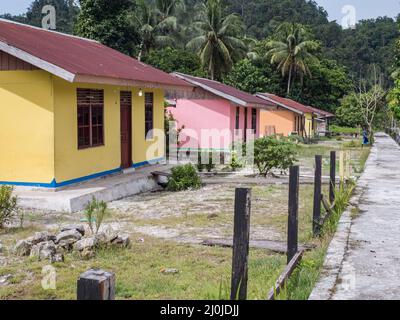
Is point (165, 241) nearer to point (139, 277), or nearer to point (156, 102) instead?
point (139, 277)

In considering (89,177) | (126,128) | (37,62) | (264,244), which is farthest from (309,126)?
(264,244)

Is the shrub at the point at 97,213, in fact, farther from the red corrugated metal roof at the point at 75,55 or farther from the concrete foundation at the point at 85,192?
the red corrugated metal roof at the point at 75,55

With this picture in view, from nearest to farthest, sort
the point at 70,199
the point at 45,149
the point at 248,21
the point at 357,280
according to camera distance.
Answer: the point at 357,280
the point at 70,199
the point at 45,149
the point at 248,21

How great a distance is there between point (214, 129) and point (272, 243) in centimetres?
1598

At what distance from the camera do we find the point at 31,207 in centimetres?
1038

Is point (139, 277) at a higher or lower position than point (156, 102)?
lower

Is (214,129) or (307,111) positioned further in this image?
(307,111)

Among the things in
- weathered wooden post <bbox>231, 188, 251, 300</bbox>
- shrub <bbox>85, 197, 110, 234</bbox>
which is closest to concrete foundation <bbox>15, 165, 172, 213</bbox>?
shrub <bbox>85, 197, 110, 234</bbox>

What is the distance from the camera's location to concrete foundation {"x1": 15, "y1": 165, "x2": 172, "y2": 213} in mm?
10312

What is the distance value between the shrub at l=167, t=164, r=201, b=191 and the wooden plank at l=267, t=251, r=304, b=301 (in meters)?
7.85

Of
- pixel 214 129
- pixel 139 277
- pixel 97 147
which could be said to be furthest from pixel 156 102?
pixel 139 277

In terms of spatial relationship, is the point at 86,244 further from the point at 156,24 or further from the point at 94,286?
the point at 156,24

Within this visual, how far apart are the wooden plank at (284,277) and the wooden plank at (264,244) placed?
100cm

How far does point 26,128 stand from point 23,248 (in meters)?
4.61
